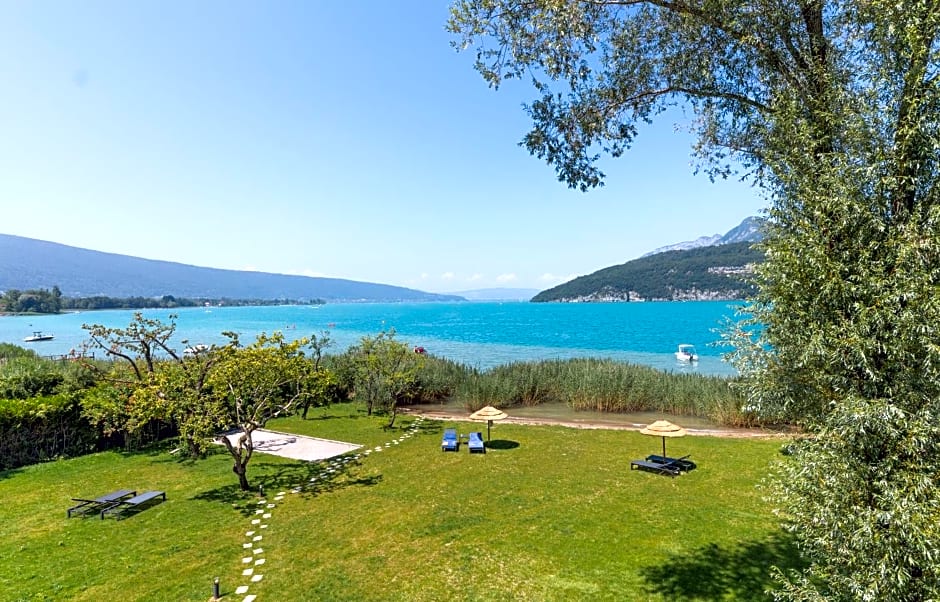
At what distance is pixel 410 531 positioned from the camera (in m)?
8.42

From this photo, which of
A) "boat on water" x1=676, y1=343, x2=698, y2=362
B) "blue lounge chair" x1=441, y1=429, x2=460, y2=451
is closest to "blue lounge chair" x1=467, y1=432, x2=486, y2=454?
"blue lounge chair" x1=441, y1=429, x2=460, y2=451

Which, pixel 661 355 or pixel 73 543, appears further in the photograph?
pixel 661 355

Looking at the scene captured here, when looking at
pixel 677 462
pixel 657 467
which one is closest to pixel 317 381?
pixel 657 467

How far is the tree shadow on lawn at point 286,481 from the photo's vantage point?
10172mm

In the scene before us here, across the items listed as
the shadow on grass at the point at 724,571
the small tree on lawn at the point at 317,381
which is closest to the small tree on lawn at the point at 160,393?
the small tree on lawn at the point at 317,381

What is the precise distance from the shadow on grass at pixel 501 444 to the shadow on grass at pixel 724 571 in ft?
24.1

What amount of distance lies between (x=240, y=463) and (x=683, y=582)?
930 cm

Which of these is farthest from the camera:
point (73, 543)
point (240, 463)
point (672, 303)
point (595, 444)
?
point (672, 303)

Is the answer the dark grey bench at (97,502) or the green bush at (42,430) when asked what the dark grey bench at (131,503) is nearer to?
the dark grey bench at (97,502)

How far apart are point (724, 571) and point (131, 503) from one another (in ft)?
37.8

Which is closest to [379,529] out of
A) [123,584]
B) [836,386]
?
[123,584]

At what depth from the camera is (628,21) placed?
748 cm

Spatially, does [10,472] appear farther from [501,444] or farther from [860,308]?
[860,308]

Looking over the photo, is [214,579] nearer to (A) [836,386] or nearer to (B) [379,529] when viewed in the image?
(B) [379,529]
